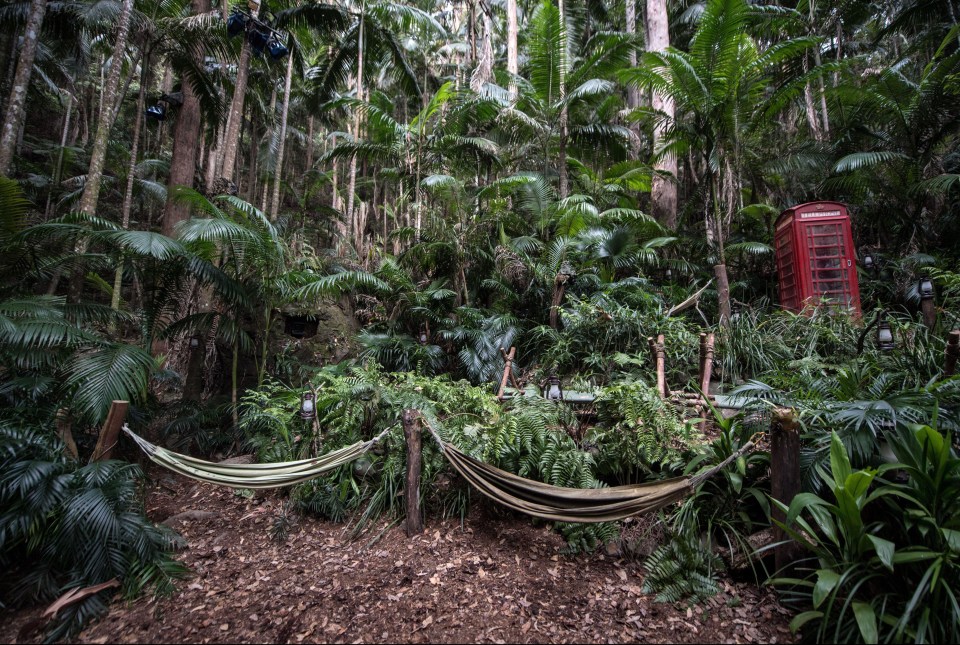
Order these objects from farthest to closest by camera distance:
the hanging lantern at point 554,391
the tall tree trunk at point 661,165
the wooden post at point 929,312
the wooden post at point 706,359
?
the tall tree trunk at point 661,165 < the wooden post at point 929,312 < the wooden post at point 706,359 < the hanging lantern at point 554,391

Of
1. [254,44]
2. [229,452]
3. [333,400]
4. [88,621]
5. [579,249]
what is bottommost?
[88,621]

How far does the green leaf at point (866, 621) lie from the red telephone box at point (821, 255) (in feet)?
15.6

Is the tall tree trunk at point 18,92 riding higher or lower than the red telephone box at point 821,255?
higher

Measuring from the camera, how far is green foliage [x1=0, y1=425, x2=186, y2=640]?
2.42 metres

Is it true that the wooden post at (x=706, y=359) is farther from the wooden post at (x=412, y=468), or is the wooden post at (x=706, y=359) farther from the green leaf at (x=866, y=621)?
the wooden post at (x=412, y=468)

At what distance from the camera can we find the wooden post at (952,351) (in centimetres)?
284

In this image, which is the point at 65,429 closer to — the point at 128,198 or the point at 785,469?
the point at 785,469

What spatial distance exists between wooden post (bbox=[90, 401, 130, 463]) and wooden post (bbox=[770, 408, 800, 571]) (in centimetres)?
427

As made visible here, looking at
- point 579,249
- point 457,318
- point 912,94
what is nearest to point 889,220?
point 912,94

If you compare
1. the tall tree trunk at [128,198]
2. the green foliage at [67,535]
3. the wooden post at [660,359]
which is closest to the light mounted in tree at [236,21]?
the tall tree trunk at [128,198]

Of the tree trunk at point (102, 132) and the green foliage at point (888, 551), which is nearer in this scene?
the green foliage at point (888, 551)

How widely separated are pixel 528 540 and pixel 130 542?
2623 mm

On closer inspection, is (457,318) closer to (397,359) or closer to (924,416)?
(397,359)

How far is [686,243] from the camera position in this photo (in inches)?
298
